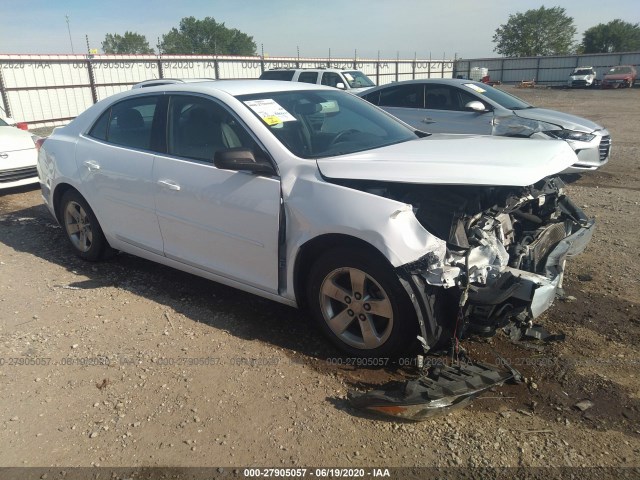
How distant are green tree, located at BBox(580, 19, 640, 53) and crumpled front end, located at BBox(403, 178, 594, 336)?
240 ft

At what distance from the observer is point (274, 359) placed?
338 centimetres

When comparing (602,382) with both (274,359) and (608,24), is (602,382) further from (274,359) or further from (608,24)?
(608,24)

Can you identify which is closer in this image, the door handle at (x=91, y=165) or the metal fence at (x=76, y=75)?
the door handle at (x=91, y=165)

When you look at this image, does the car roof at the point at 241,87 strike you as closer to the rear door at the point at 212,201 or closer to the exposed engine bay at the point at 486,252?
the rear door at the point at 212,201

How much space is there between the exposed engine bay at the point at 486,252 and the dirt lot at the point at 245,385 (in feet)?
1.71

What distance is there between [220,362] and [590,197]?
239 inches

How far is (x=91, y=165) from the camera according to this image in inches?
179

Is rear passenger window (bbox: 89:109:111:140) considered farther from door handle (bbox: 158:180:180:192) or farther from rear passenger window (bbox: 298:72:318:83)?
rear passenger window (bbox: 298:72:318:83)

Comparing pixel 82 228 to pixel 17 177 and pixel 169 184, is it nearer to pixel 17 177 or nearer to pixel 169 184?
pixel 169 184

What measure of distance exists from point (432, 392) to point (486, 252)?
3.16 feet

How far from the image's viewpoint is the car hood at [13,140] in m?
7.77

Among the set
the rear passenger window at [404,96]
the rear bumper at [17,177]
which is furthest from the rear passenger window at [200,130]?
the rear passenger window at [404,96]

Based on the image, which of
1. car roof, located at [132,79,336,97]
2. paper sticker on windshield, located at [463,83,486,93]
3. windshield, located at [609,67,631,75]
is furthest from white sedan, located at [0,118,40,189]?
windshield, located at [609,67,631,75]

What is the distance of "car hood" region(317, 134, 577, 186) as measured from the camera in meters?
2.95
